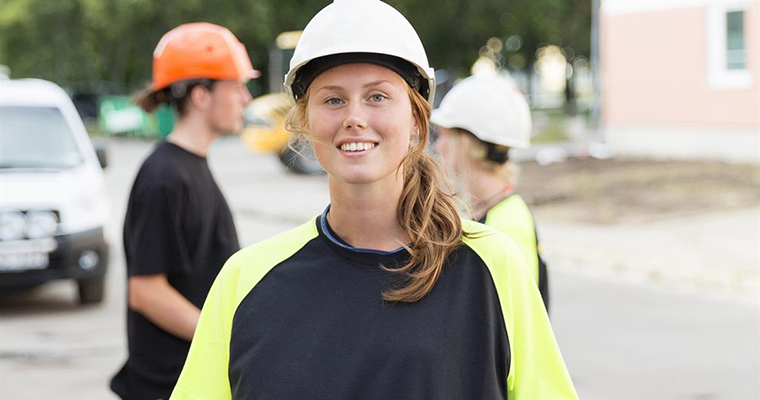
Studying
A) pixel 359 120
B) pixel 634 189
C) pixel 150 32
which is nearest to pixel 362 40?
pixel 359 120

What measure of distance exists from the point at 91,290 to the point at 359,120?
792cm

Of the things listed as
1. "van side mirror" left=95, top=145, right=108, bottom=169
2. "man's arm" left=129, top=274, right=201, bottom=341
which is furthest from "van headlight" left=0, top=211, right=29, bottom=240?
"man's arm" left=129, top=274, right=201, bottom=341

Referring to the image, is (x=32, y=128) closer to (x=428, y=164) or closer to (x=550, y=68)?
(x=428, y=164)

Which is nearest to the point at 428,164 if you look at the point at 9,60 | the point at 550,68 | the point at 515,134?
the point at 515,134

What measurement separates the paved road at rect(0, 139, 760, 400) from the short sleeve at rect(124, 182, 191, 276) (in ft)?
12.3

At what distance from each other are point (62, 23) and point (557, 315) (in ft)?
145

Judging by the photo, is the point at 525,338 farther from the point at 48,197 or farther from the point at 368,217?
the point at 48,197

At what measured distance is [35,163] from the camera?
31.4 ft

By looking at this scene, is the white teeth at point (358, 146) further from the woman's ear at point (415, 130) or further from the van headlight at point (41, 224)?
the van headlight at point (41, 224)

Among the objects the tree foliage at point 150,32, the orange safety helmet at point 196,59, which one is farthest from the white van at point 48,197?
the tree foliage at point 150,32

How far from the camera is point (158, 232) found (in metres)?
3.35

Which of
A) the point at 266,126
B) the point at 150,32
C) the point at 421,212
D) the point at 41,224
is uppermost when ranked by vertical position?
the point at 150,32

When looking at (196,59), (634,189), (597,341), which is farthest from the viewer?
(634,189)

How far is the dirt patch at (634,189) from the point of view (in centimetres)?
1488
